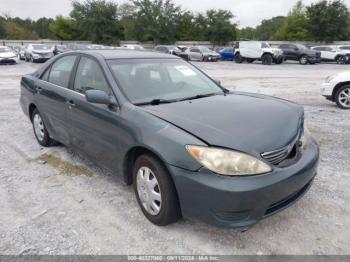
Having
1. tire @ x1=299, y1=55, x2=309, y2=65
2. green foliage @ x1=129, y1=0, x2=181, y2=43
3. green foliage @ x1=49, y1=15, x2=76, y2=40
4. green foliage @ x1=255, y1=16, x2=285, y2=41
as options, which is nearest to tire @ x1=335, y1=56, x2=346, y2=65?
tire @ x1=299, y1=55, x2=309, y2=65

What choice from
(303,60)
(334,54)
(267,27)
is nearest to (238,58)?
(303,60)

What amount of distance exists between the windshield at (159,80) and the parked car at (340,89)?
4884mm

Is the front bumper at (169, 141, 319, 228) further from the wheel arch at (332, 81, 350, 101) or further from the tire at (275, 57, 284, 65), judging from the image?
the tire at (275, 57, 284, 65)

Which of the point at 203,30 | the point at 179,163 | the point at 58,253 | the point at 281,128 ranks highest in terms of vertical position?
the point at 203,30

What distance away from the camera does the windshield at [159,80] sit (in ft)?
10.9

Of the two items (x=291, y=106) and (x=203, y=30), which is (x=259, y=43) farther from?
(x=291, y=106)

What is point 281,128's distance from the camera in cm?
281

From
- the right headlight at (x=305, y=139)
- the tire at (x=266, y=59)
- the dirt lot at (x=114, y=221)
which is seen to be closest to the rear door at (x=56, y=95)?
the dirt lot at (x=114, y=221)

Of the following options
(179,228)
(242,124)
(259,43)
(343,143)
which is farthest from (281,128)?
(259,43)

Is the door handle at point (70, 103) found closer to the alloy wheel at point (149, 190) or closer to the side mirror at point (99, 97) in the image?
the side mirror at point (99, 97)

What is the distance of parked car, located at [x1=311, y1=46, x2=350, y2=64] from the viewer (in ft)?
87.8

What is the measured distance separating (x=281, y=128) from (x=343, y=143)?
9.38ft

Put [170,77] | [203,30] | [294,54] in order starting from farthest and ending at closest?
[203,30] < [294,54] < [170,77]

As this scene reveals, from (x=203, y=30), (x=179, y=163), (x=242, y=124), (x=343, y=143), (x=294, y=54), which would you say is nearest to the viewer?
(x=179, y=163)
